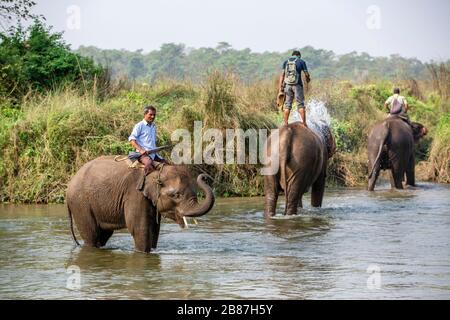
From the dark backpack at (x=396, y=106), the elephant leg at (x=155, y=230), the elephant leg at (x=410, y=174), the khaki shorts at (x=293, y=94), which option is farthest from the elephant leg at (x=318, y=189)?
the dark backpack at (x=396, y=106)

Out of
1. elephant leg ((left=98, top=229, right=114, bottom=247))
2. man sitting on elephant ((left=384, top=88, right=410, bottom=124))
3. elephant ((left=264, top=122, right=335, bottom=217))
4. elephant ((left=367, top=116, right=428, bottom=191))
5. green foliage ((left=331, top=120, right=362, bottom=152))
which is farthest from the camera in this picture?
green foliage ((left=331, top=120, right=362, bottom=152))

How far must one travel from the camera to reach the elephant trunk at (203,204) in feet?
40.6

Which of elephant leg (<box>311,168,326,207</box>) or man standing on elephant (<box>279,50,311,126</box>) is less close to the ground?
man standing on elephant (<box>279,50,311,126</box>)

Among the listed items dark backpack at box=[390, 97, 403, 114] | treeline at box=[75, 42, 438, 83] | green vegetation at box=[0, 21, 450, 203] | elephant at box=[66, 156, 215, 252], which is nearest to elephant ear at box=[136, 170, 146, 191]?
elephant at box=[66, 156, 215, 252]

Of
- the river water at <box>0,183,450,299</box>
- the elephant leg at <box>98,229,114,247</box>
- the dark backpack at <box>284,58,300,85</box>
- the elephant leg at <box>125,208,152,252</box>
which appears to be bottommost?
the river water at <box>0,183,450,299</box>

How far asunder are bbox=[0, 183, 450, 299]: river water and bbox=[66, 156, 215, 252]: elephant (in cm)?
34

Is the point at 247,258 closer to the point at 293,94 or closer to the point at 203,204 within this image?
the point at 203,204

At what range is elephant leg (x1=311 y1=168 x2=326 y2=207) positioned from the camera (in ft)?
58.4

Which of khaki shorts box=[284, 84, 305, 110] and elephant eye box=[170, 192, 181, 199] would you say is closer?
elephant eye box=[170, 192, 181, 199]

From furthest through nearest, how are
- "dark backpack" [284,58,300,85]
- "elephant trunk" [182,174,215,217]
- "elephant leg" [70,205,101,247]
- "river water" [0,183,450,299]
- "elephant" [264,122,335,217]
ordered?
"dark backpack" [284,58,300,85]
"elephant" [264,122,335,217]
"elephant leg" [70,205,101,247]
"elephant trunk" [182,174,215,217]
"river water" [0,183,450,299]

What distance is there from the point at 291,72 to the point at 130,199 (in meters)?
6.10

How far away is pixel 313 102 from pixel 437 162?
3364 mm

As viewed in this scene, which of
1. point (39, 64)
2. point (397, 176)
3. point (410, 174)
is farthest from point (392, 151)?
point (39, 64)

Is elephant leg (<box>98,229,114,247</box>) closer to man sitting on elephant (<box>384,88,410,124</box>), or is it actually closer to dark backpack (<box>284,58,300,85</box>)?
dark backpack (<box>284,58,300,85</box>)
